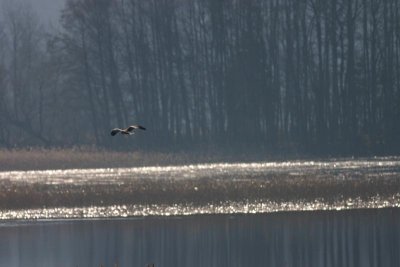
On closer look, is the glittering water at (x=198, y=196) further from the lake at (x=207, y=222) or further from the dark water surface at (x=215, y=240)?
the dark water surface at (x=215, y=240)

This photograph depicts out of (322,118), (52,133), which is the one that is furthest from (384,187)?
(52,133)

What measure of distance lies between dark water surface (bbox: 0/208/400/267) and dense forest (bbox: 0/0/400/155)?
35474mm

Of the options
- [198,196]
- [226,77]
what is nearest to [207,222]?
[198,196]

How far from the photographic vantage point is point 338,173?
45.7m

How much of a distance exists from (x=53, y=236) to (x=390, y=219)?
28.3 ft

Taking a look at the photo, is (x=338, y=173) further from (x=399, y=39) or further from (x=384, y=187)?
(x=399, y=39)

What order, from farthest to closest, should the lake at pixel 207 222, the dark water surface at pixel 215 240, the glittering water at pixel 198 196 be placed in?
the glittering water at pixel 198 196 → the lake at pixel 207 222 → the dark water surface at pixel 215 240

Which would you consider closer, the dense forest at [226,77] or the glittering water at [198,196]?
the glittering water at [198,196]

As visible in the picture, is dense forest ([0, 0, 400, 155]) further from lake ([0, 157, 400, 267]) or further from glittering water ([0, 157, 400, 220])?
lake ([0, 157, 400, 267])

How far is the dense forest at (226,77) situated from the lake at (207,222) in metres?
30.4

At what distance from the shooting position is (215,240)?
1236 inches

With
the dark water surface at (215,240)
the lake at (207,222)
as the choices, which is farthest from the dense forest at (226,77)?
the dark water surface at (215,240)

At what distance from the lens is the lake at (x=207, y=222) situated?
2928cm

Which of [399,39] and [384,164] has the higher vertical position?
[399,39]
